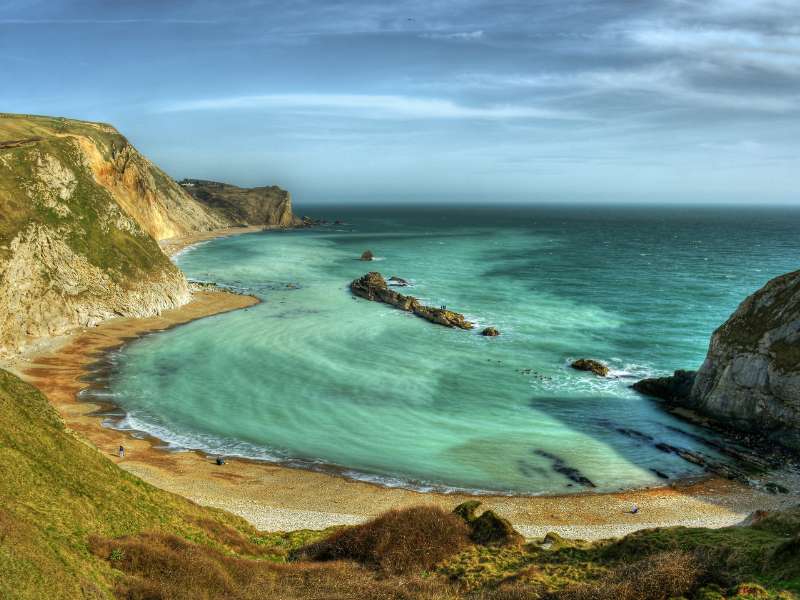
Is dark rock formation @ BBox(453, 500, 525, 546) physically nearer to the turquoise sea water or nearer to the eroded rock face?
the turquoise sea water

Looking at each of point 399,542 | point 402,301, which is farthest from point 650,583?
point 402,301

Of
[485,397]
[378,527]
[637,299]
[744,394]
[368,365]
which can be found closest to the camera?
[378,527]

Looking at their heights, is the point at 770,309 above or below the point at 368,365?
above

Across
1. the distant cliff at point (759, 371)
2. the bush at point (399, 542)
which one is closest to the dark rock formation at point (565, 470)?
the bush at point (399, 542)

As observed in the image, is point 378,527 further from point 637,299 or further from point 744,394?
point 637,299

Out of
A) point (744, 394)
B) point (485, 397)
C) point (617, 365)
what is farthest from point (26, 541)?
point (617, 365)

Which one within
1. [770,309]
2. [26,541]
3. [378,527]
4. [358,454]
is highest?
[770,309]
